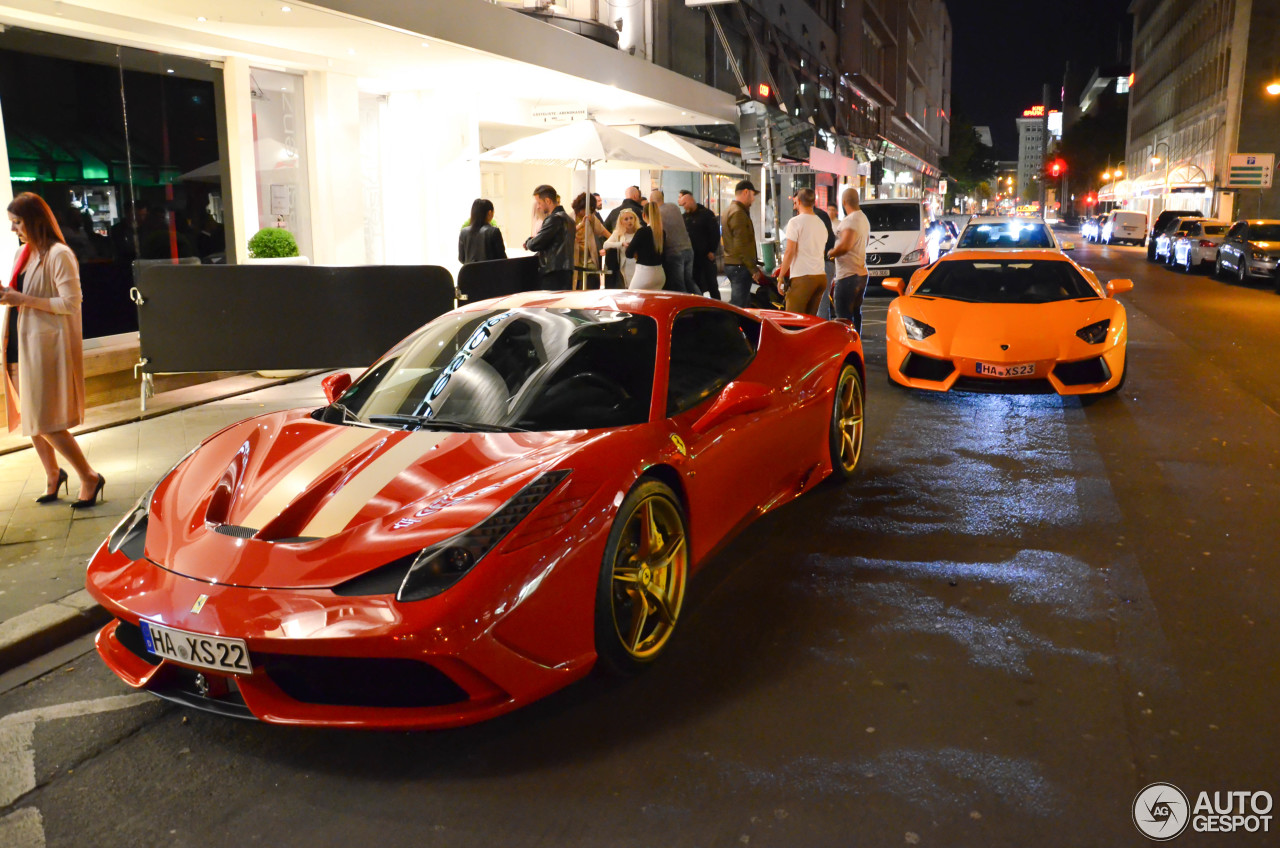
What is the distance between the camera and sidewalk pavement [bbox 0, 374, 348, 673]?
4.29 m

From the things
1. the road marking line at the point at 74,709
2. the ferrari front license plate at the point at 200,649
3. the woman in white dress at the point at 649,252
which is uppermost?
the woman in white dress at the point at 649,252

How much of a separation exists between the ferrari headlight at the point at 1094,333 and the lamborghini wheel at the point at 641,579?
5.67 metres

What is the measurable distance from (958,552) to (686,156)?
33.9 ft

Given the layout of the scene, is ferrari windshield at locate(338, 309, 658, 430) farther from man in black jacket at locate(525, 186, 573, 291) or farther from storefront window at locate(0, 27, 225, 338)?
storefront window at locate(0, 27, 225, 338)

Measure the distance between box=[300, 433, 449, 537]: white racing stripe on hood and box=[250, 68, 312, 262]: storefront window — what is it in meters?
10.4

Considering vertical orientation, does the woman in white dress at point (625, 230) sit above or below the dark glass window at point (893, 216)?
below

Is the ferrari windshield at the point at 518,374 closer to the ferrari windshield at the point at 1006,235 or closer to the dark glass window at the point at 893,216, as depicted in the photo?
the ferrari windshield at the point at 1006,235

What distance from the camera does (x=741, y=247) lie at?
40.3 ft

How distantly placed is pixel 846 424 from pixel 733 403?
2.18 meters

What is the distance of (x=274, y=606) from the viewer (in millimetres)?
2967

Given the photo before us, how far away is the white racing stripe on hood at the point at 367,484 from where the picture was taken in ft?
10.7

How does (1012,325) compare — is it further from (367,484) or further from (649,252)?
(367,484)

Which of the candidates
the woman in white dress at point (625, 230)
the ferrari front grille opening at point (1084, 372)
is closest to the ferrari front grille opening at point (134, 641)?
the ferrari front grille opening at point (1084, 372)

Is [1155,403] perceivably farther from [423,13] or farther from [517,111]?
[517,111]
